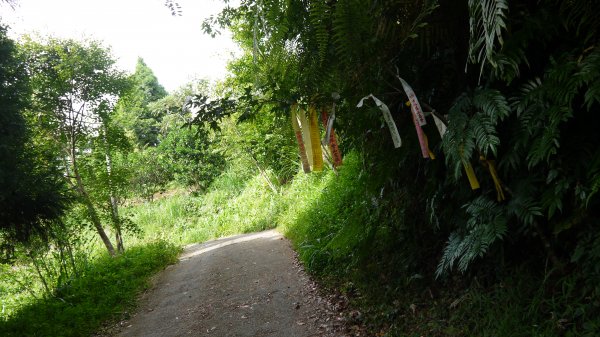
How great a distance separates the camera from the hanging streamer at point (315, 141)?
288cm

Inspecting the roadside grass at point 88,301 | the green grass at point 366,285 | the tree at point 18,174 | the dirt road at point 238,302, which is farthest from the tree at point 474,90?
the roadside grass at point 88,301

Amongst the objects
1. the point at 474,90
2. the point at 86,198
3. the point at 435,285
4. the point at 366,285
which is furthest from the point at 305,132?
the point at 86,198

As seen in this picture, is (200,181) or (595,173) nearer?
(595,173)

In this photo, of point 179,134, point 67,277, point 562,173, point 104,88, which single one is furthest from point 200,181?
point 562,173

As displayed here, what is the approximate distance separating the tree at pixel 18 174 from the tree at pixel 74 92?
291 cm

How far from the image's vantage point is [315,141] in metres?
2.96

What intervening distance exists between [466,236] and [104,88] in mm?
10067

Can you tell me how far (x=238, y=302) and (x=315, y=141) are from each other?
3.83 meters

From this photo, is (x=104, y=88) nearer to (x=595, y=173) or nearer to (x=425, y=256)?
(x=425, y=256)

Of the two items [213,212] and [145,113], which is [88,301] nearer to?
[213,212]

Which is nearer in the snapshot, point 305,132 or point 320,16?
point 320,16

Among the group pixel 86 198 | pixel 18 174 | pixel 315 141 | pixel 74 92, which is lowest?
pixel 315 141

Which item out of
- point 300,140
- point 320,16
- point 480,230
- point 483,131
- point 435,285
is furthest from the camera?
point 435,285

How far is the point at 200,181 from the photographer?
2342cm
